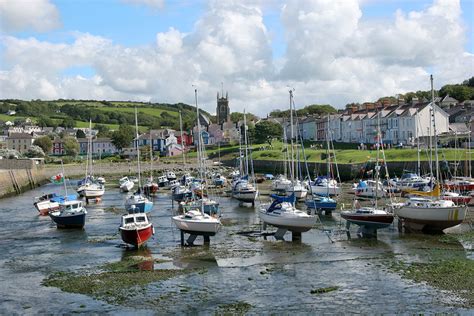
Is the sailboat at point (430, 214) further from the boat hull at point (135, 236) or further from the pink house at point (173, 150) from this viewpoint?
the pink house at point (173, 150)

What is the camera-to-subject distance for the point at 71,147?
173 meters

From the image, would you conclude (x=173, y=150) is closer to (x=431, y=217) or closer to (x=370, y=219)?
(x=370, y=219)

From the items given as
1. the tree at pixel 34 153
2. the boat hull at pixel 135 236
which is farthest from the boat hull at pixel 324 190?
the tree at pixel 34 153

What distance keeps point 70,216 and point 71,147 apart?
135 m

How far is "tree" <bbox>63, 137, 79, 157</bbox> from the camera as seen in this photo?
17251cm

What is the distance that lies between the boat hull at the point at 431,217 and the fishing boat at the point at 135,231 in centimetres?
1575

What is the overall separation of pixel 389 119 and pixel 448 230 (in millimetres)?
76594

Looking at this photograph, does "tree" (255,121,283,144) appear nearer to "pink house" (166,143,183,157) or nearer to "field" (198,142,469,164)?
"field" (198,142,469,164)

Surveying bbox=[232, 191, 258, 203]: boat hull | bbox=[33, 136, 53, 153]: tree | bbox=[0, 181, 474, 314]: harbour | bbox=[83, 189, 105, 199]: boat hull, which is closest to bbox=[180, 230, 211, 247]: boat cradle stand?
bbox=[0, 181, 474, 314]: harbour

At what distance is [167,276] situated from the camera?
26.8 metres

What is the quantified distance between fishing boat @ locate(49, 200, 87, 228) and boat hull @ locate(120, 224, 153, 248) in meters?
10.0

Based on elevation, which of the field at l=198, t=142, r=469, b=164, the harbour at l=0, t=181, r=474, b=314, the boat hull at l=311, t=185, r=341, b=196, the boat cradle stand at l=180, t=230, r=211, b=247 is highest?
the field at l=198, t=142, r=469, b=164

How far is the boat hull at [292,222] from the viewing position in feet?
113

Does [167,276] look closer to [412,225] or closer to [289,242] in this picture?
[289,242]
